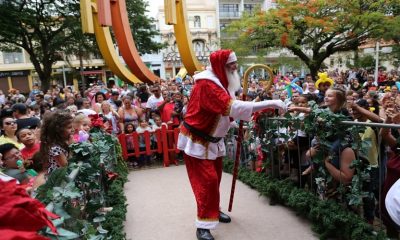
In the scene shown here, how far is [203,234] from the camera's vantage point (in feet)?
10.8

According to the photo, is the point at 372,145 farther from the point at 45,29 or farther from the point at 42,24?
the point at 42,24

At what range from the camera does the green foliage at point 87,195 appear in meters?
1.84

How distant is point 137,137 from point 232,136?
190cm

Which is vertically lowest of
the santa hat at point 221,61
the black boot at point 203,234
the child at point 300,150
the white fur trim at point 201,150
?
the black boot at point 203,234

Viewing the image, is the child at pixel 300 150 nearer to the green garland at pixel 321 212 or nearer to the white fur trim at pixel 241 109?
the green garland at pixel 321 212

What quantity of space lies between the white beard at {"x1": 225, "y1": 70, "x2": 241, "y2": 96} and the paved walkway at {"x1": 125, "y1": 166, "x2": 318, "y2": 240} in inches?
55.4

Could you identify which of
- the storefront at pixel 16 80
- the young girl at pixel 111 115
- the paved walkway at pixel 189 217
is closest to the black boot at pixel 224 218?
the paved walkway at pixel 189 217

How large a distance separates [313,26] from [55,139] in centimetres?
1623

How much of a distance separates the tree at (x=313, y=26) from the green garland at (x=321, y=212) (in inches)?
559

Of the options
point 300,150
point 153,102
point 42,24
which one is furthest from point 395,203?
point 42,24

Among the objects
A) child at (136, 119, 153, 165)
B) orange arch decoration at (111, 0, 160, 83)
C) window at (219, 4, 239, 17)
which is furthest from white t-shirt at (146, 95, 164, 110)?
window at (219, 4, 239, 17)

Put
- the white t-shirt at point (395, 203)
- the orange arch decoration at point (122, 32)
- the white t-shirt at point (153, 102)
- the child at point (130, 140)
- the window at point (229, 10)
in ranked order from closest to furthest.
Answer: the white t-shirt at point (395, 203)
the child at point (130, 140)
the white t-shirt at point (153, 102)
the orange arch decoration at point (122, 32)
the window at point (229, 10)

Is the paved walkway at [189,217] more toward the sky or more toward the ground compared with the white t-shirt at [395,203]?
A: more toward the ground

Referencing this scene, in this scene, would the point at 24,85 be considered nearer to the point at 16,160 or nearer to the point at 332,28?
the point at 332,28
